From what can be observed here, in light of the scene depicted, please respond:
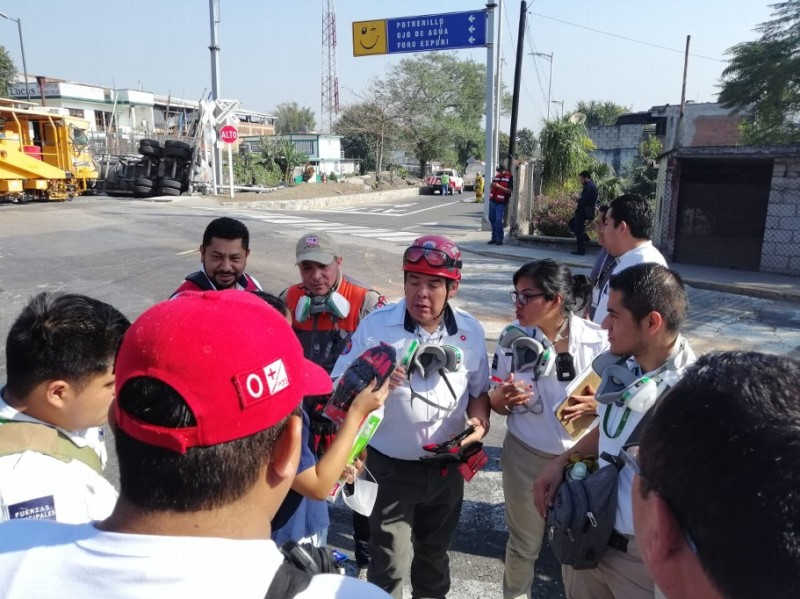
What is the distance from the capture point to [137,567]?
3.16ft

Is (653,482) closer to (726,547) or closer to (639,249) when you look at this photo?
(726,547)

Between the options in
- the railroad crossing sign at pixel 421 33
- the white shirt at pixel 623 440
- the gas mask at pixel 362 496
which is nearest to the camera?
the white shirt at pixel 623 440

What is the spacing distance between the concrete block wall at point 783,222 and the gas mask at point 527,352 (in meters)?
10.9

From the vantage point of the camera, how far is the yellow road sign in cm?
1981

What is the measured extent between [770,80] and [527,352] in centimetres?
2120

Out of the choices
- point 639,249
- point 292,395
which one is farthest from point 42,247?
point 292,395

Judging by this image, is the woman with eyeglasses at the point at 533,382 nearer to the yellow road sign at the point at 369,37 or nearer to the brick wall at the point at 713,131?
the yellow road sign at the point at 369,37

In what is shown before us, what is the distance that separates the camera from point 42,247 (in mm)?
12789

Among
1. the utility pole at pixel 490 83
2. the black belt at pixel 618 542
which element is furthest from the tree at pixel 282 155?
the black belt at pixel 618 542

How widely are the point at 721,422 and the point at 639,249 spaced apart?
11.7 ft

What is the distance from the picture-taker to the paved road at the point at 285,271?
3805 millimetres

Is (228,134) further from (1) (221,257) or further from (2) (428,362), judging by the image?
(2) (428,362)

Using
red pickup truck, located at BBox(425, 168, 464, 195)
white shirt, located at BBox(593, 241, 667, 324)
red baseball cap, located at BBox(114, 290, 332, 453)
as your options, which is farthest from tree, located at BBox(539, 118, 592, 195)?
red pickup truck, located at BBox(425, 168, 464, 195)

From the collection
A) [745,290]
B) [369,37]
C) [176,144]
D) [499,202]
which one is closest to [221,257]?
[745,290]
